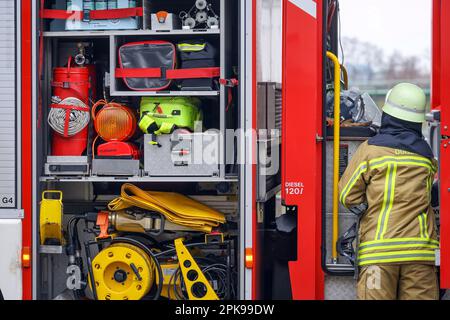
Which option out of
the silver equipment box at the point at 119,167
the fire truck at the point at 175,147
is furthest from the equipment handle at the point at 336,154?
the silver equipment box at the point at 119,167

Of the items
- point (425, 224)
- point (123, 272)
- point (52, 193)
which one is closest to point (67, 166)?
point (52, 193)

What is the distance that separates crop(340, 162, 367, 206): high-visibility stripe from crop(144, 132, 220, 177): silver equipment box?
844 mm

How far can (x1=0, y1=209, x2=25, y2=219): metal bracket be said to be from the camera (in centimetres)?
550

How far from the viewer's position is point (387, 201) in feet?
17.0

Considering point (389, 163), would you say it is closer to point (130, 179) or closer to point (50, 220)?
point (130, 179)

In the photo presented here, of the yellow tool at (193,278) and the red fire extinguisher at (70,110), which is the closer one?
the yellow tool at (193,278)

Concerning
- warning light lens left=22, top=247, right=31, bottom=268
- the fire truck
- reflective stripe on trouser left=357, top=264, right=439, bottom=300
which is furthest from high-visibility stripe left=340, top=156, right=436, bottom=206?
warning light lens left=22, top=247, right=31, bottom=268

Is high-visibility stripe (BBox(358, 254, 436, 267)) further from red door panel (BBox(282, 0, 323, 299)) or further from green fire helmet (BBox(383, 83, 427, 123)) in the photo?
green fire helmet (BBox(383, 83, 427, 123))

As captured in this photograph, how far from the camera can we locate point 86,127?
588cm

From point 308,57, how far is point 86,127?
1.60 m

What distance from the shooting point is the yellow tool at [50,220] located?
5.60m

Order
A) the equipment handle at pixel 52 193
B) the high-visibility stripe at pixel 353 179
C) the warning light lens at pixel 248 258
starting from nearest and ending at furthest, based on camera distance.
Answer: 1. the high-visibility stripe at pixel 353 179
2. the warning light lens at pixel 248 258
3. the equipment handle at pixel 52 193

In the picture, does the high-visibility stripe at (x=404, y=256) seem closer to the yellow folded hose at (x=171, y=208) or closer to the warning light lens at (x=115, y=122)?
the yellow folded hose at (x=171, y=208)

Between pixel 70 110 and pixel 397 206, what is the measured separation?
87.9 inches
